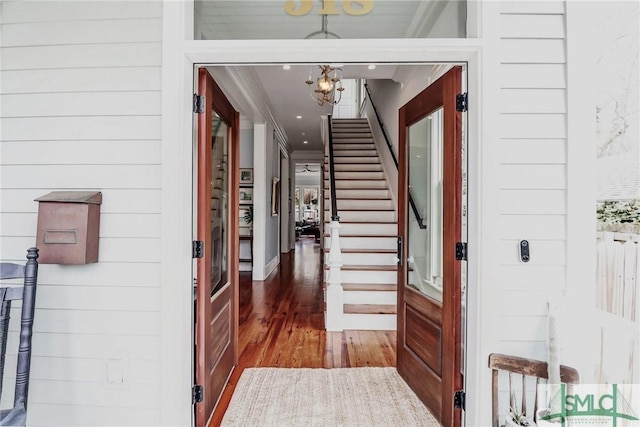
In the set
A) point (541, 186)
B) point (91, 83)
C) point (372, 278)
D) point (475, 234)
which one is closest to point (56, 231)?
point (91, 83)

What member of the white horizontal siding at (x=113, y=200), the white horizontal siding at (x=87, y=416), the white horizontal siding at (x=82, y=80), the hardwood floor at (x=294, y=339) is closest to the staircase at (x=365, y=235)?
the hardwood floor at (x=294, y=339)

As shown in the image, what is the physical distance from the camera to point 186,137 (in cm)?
167

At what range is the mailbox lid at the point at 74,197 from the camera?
1575mm

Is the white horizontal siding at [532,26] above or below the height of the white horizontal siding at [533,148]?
above

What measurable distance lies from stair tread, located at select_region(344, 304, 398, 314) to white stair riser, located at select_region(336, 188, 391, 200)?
207 cm

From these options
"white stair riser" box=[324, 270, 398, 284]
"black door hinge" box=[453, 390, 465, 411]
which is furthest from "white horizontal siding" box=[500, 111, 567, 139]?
"white stair riser" box=[324, 270, 398, 284]

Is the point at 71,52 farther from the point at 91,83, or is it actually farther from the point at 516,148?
the point at 516,148

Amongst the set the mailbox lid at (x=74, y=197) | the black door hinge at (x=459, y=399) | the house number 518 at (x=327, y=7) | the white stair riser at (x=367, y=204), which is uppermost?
the house number 518 at (x=327, y=7)

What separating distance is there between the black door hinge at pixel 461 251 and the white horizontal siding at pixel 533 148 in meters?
0.17

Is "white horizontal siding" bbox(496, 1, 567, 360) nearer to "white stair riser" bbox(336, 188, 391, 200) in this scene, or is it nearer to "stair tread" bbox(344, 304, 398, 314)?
"stair tread" bbox(344, 304, 398, 314)

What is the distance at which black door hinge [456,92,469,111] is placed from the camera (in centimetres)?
172

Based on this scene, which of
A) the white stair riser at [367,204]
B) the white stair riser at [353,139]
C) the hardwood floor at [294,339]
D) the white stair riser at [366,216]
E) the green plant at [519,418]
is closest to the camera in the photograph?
the green plant at [519,418]

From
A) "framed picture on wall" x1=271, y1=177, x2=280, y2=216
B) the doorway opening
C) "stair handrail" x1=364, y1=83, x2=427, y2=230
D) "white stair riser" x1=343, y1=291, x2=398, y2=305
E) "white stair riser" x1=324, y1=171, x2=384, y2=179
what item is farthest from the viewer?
"framed picture on wall" x1=271, y1=177, x2=280, y2=216

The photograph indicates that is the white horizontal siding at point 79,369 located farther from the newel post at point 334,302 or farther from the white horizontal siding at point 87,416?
the newel post at point 334,302
